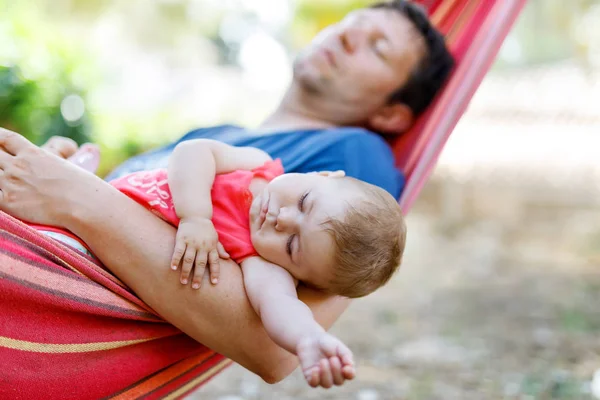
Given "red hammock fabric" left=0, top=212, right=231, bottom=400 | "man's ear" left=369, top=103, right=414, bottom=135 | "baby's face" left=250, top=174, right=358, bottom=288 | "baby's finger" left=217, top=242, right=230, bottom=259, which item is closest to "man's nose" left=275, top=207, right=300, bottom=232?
"baby's face" left=250, top=174, right=358, bottom=288

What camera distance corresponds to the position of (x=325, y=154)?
180cm

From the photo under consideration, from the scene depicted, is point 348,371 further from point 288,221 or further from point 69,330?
point 69,330

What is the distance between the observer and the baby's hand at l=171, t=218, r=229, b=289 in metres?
1.35

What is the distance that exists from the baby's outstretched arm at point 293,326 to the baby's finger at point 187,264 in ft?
0.39

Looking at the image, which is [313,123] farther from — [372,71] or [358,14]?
[358,14]

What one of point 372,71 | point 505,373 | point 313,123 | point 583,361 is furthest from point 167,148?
point 583,361

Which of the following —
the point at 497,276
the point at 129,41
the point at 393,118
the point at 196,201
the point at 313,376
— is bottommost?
the point at 497,276

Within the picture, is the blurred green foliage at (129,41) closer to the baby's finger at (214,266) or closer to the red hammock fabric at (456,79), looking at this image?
the red hammock fabric at (456,79)

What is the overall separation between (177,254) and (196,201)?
122 mm

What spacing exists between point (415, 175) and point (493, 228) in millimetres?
5529

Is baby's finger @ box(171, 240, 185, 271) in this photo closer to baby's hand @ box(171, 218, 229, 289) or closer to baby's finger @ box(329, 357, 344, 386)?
baby's hand @ box(171, 218, 229, 289)

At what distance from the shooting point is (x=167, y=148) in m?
2.06

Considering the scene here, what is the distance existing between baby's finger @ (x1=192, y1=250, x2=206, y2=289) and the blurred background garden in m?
1.93

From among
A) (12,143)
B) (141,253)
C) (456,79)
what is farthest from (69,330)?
(456,79)
